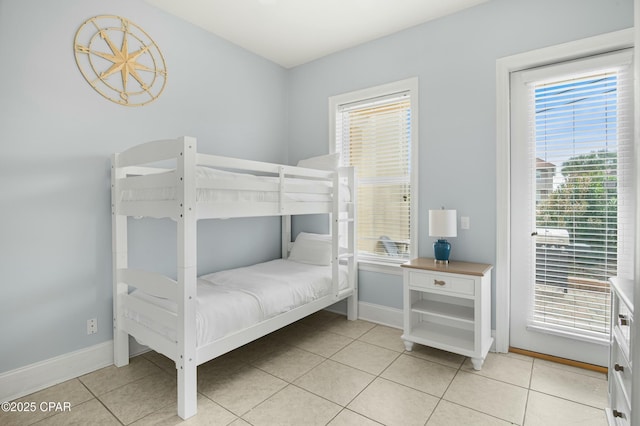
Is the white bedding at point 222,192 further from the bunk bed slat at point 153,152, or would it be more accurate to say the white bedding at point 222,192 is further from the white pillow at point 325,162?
the white pillow at point 325,162

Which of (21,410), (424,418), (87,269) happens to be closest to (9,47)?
(87,269)

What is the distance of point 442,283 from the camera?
2.44m

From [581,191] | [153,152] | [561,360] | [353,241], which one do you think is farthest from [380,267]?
[153,152]

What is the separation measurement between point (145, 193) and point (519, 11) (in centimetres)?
297

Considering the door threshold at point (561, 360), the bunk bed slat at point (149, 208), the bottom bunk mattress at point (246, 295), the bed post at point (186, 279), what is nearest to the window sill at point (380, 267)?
the bottom bunk mattress at point (246, 295)

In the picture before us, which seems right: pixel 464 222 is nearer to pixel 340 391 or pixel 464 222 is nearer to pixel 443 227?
pixel 443 227

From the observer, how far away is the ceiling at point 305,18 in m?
2.61

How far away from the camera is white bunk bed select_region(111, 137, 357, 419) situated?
179 centimetres

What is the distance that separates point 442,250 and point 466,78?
1430mm

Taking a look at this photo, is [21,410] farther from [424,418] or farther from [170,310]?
[424,418]

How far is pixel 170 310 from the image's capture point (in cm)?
195

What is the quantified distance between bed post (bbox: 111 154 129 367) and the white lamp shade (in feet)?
7.54

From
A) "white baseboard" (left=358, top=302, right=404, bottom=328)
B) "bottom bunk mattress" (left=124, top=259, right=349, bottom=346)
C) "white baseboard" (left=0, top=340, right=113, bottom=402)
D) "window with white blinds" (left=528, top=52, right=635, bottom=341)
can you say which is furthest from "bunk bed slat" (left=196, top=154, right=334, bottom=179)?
"window with white blinds" (left=528, top=52, right=635, bottom=341)

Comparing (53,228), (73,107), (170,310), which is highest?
(73,107)
